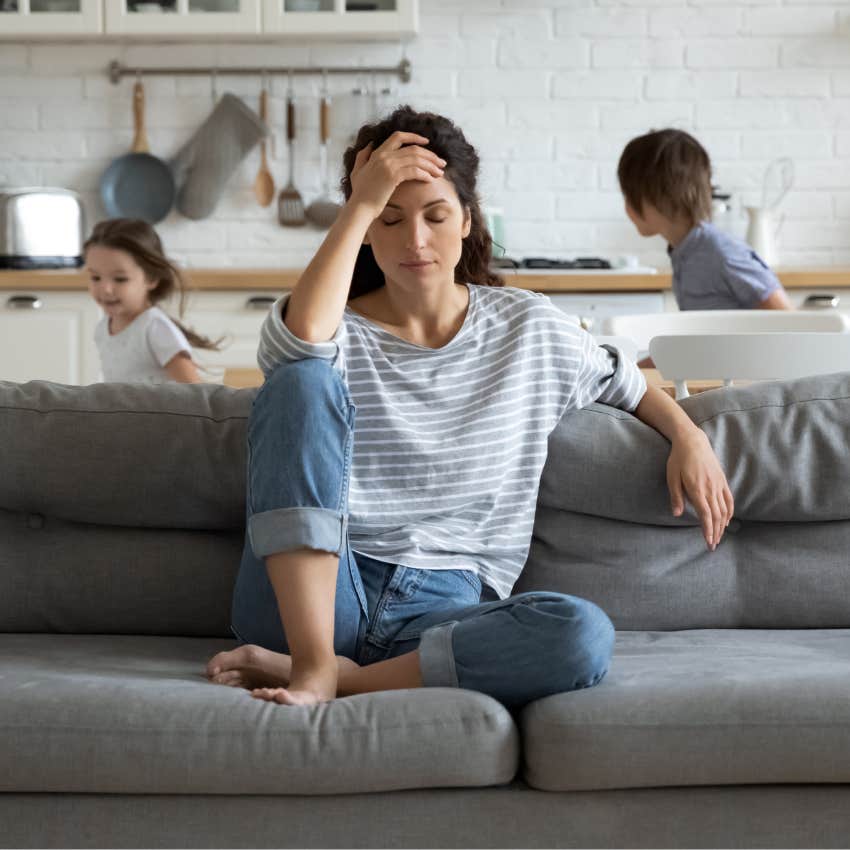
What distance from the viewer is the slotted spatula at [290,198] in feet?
15.8

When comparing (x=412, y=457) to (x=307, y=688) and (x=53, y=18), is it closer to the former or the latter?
(x=307, y=688)

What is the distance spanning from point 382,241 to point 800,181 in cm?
333

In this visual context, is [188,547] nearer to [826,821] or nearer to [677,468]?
[677,468]

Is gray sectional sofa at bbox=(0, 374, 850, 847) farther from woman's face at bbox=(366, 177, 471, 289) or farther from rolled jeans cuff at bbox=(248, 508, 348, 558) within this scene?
woman's face at bbox=(366, 177, 471, 289)

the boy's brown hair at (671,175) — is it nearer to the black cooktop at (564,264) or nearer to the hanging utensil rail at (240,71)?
the black cooktop at (564,264)

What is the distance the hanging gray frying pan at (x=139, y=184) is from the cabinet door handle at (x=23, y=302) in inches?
24.4

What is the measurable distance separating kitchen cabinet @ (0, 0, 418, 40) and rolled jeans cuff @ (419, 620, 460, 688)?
3326 millimetres

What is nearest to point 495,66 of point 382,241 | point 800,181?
point 800,181

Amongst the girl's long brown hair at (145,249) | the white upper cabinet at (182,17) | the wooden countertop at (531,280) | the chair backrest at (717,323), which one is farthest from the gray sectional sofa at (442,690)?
the white upper cabinet at (182,17)

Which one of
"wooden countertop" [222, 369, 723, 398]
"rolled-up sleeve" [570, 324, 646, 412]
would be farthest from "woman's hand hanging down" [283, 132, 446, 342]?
"wooden countertop" [222, 369, 723, 398]

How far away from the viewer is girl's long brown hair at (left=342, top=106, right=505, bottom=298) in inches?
76.7

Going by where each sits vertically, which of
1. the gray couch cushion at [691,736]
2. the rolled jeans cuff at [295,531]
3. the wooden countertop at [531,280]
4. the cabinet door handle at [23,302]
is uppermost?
the wooden countertop at [531,280]

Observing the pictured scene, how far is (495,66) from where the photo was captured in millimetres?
4809

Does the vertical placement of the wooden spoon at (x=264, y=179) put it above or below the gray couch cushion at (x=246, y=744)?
above
